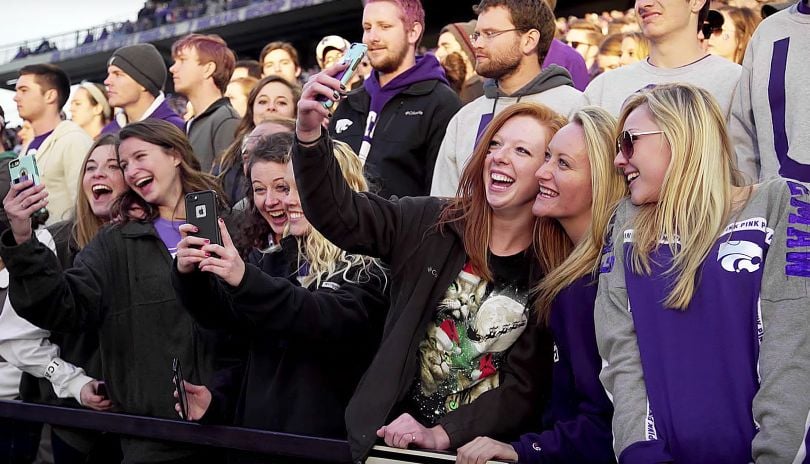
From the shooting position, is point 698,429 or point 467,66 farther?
point 467,66

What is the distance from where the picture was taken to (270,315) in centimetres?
293

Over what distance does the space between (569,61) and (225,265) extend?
283 cm

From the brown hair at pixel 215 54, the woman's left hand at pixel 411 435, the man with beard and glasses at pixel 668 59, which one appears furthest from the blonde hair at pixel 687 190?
the brown hair at pixel 215 54

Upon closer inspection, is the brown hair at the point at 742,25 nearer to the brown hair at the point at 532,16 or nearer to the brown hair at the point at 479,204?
the brown hair at the point at 532,16

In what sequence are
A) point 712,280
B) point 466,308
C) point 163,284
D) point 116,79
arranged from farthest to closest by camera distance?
1. point 116,79
2. point 163,284
3. point 466,308
4. point 712,280

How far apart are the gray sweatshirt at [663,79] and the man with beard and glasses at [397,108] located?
94 cm

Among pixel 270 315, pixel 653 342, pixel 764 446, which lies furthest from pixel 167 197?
pixel 764 446

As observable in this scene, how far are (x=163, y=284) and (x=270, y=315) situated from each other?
2.97 ft

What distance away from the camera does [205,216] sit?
290cm

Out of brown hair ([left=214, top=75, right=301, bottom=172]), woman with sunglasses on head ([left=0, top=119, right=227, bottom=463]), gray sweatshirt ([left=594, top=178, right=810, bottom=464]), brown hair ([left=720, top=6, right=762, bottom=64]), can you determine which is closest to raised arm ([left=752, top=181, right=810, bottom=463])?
gray sweatshirt ([left=594, top=178, right=810, bottom=464])

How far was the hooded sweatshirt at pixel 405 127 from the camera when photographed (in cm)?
455

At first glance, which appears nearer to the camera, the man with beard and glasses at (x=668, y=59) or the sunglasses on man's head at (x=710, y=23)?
the man with beard and glasses at (x=668, y=59)

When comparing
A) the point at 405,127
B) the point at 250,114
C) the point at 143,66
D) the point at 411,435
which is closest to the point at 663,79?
the point at 405,127

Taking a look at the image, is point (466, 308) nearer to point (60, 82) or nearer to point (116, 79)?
point (116, 79)
